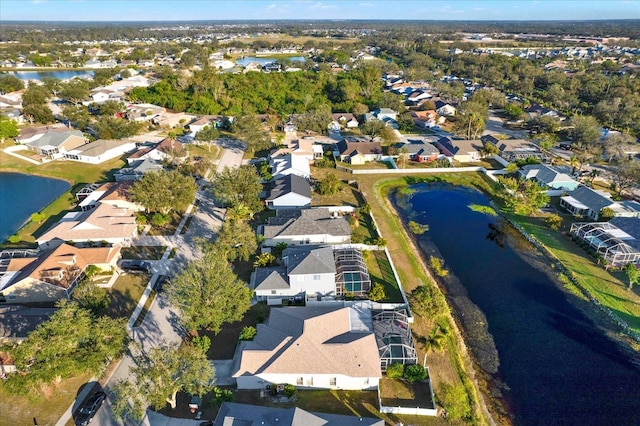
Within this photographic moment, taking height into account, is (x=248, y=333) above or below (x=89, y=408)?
above

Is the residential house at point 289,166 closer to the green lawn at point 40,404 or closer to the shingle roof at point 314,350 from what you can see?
the shingle roof at point 314,350

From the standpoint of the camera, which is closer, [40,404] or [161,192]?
[40,404]

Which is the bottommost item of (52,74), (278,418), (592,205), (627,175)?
(278,418)

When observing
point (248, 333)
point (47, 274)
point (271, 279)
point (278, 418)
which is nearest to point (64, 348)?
point (248, 333)

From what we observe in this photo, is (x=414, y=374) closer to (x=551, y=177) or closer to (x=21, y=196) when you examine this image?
(x=551, y=177)

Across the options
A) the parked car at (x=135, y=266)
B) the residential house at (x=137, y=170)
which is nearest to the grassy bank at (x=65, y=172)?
the residential house at (x=137, y=170)

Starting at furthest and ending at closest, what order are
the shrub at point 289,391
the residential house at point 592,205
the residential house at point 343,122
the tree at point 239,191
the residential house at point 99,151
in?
1. the residential house at point 343,122
2. the residential house at point 99,151
3. the residential house at point 592,205
4. the tree at point 239,191
5. the shrub at point 289,391
